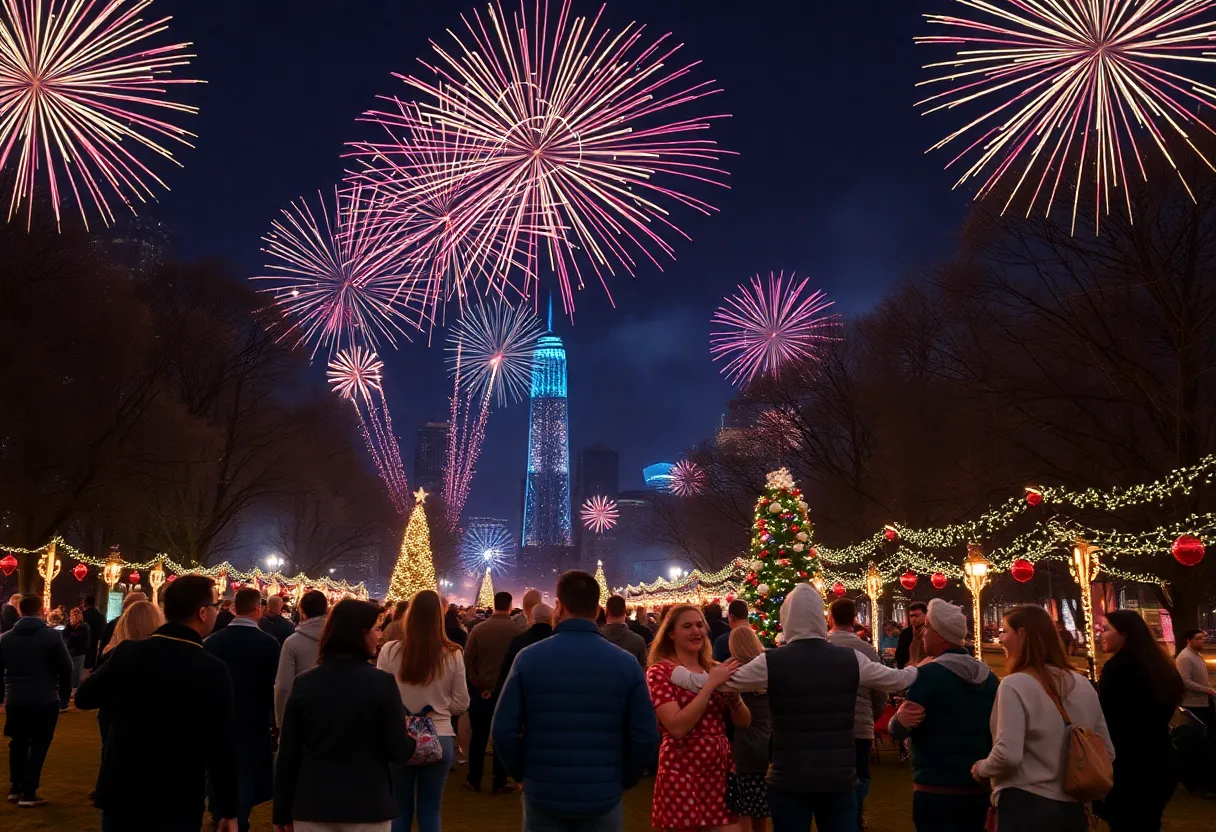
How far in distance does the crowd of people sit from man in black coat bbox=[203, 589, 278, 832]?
1 centimetres

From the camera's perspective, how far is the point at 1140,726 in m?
6.08

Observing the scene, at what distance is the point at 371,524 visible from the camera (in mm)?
63156

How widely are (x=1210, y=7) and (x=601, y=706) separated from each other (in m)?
14.3

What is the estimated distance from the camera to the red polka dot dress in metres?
5.56

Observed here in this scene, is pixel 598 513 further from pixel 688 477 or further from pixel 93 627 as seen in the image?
pixel 93 627

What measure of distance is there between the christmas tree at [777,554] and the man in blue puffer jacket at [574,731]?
1396 centimetres

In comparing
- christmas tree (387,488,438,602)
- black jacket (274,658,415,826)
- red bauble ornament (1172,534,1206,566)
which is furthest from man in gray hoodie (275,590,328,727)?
christmas tree (387,488,438,602)

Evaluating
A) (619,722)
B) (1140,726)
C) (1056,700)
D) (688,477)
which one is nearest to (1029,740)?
(1056,700)

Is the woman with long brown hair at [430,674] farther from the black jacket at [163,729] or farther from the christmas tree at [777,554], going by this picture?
the christmas tree at [777,554]

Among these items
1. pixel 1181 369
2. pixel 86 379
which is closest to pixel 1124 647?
pixel 1181 369

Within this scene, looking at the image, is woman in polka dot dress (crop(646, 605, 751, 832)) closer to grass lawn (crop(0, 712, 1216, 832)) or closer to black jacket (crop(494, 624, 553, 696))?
black jacket (crop(494, 624, 553, 696))

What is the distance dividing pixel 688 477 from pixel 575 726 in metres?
50.5

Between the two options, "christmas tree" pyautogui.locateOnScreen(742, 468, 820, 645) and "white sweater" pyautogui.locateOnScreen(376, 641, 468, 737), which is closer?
"white sweater" pyautogui.locateOnScreen(376, 641, 468, 737)

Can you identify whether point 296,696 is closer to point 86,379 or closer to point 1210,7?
point 1210,7
